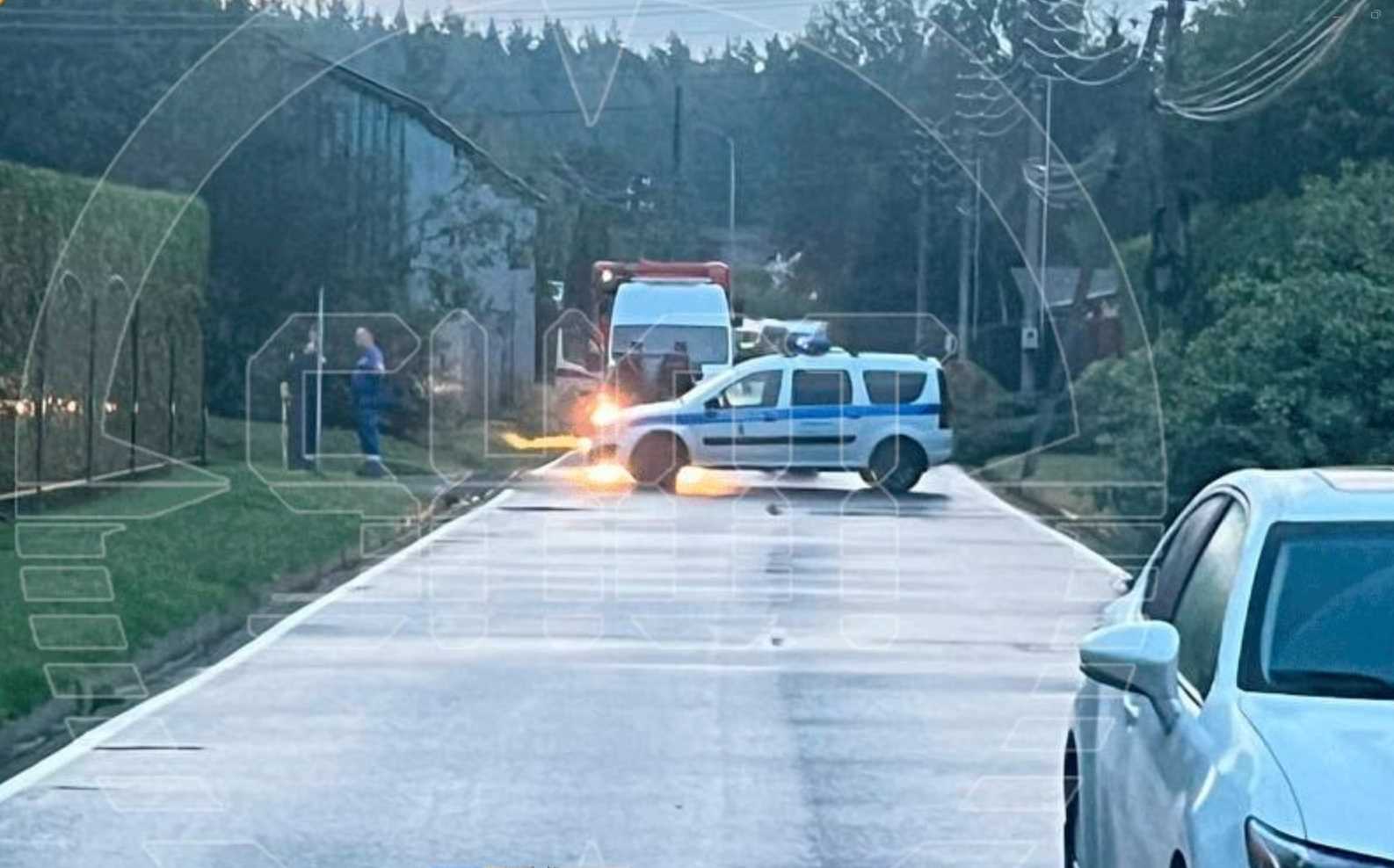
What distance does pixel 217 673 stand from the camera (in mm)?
13227

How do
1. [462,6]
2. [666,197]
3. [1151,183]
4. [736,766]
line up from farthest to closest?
[1151,183], [666,197], [462,6], [736,766]

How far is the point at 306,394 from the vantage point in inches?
529

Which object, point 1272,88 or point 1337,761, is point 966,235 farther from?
point 1272,88

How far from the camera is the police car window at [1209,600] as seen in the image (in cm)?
625

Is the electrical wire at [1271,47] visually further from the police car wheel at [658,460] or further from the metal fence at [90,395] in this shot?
the metal fence at [90,395]

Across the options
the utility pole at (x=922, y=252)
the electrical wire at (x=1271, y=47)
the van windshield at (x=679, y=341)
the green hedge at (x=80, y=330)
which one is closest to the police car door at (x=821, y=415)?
the van windshield at (x=679, y=341)

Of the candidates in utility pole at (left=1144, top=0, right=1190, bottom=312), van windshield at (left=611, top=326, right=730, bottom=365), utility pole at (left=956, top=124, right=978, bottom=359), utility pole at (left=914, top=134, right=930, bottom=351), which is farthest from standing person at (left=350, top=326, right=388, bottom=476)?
utility pole at (left=1144, top=0, right=1190, bottom=312)

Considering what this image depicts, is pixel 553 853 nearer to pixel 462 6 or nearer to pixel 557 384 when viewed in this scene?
pixel 462 6

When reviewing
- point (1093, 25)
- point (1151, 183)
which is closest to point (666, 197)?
point (1093, 25)

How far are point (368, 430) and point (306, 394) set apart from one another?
60 centimetres

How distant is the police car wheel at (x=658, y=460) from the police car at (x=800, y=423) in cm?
1

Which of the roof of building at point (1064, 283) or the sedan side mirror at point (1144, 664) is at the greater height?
the roof of building at point (1064, 283)

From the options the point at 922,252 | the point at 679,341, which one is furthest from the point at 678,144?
the point at 679,341

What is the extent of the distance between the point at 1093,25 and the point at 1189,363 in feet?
9.25
